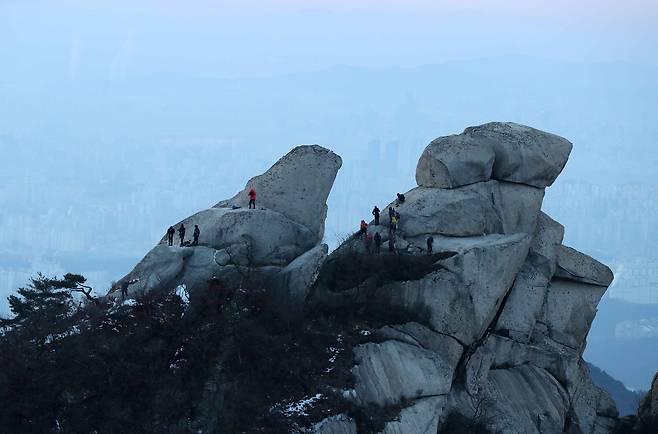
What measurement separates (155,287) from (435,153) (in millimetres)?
14195

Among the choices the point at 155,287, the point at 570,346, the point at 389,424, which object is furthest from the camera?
the point at 570,346

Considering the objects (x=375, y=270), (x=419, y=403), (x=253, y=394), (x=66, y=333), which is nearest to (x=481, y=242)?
(x=375, y=270)

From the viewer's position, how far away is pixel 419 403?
5347cm

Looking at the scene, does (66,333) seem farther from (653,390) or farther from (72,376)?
(653,390)

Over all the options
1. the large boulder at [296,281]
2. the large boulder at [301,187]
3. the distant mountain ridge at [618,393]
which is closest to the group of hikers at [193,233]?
the large boulder at [301,187]

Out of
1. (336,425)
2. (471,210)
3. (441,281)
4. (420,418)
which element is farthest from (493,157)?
(336,425)

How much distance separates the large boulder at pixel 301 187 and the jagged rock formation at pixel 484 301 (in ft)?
6.33

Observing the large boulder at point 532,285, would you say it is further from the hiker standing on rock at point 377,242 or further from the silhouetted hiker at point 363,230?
the silhouetted hiker at point 363,230

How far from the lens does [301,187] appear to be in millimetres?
61438

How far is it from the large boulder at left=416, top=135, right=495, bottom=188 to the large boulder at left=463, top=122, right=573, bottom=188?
61 centimetres

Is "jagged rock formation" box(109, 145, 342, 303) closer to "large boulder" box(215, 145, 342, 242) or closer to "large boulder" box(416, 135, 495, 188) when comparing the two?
"large boulder" box(215, 145, 342, 242)

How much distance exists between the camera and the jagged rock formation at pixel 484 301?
54250 millimetres

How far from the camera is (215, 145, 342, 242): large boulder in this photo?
200ft

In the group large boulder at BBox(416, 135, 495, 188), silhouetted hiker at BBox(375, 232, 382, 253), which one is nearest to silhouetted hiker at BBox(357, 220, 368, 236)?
silhouetted hiker at BBox(375, 232, 382, 253)
